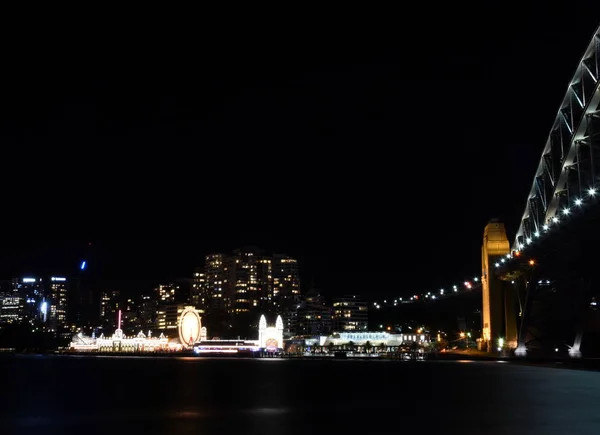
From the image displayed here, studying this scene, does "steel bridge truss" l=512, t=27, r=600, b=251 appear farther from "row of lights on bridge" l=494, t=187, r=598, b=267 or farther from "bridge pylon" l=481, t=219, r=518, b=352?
"bridge pylon" l=481, t=219, r=518, b=352

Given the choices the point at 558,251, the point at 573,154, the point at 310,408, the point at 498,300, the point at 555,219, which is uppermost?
the point at 573,154

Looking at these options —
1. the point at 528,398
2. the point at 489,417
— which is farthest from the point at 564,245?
the point at 489,417

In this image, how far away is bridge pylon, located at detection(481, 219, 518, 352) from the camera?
108 m

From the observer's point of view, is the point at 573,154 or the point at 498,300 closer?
the point at 573,154

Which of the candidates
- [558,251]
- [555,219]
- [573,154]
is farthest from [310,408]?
[558,251]

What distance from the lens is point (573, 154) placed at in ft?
233

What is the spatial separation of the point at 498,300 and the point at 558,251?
2912 cm

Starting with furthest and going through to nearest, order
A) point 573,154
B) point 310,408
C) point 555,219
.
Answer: point 555,219 < point 573,154 < point 310,408

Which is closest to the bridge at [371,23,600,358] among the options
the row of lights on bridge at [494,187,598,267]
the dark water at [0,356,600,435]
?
the row of lights on bridge at [494,187,598,267]

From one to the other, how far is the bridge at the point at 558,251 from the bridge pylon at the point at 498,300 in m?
0.15

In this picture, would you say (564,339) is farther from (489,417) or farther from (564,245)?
(489,417)

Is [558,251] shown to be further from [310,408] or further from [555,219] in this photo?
[310,408]

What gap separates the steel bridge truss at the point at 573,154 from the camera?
62312 mm

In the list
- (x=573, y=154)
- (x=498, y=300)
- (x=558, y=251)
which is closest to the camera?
(x=573, y=154)
